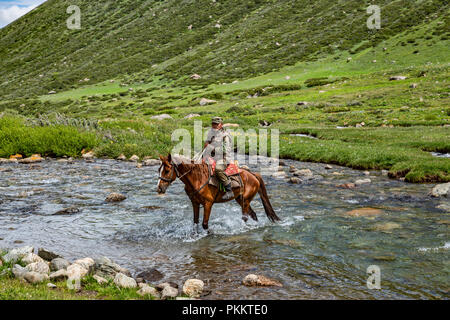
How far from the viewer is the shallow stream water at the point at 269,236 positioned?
8.36m

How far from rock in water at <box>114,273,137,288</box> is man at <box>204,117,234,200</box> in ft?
15.8

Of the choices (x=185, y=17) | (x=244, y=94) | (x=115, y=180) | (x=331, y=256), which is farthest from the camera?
(x=185, y=17)

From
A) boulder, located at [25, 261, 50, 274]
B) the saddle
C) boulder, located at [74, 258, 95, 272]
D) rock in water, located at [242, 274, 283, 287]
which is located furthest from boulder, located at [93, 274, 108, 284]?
the saddle

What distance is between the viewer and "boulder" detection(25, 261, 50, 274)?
7891mm

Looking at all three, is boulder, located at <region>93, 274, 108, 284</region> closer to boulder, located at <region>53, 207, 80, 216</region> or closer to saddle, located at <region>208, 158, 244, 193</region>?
saddle, located at <region>208, 158, 244, 193</region>

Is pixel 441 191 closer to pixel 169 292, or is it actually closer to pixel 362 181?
pixel 362 181

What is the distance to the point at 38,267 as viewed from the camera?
7977 millimetres

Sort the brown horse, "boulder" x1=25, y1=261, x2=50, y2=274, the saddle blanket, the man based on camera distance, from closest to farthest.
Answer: "boulder" x1=25, y1=261, x2=50, y2=274 → the brown horse → the man → the saddle blanket

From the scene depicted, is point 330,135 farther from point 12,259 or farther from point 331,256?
point 12,259

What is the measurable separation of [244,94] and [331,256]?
64.2m

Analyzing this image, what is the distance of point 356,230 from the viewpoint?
38.5 ft

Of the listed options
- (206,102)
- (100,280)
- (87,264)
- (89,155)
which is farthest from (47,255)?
Result: (206,102)

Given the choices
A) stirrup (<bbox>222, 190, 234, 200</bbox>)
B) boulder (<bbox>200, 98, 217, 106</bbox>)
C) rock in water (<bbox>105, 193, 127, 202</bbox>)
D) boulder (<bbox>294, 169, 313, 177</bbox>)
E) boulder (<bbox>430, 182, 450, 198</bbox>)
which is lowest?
rock in water (<bbox>105, 193, 127, 202</bbox>)
